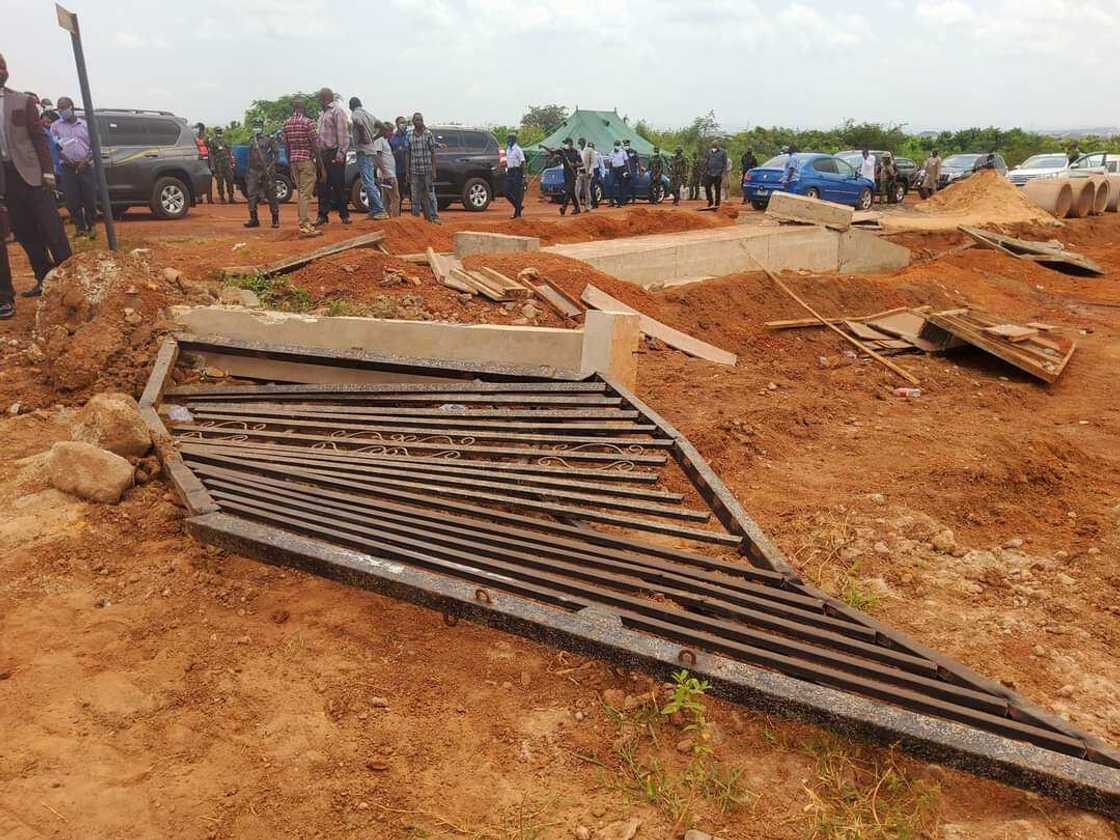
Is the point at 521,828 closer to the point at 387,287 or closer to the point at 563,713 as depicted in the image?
the point at 563,713

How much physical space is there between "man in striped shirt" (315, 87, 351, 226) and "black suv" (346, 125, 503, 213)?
160 inches

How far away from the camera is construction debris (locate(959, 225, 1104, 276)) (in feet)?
47.2

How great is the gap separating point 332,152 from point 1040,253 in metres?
12.5

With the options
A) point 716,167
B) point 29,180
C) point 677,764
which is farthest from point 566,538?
point 716,167

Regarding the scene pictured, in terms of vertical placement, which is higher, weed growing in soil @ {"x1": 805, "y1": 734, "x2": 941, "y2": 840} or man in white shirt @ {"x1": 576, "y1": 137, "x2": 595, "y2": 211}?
man in white shirt @ {"x1": 576, "y1": 137, "x2": 595, "y2": 211}

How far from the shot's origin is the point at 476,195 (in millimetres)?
16578

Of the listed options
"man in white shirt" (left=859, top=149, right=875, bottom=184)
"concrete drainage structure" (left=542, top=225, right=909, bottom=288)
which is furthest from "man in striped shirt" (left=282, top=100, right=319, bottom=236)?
"man in white shirt" (left=859, top=149, right=875, bottom=184)

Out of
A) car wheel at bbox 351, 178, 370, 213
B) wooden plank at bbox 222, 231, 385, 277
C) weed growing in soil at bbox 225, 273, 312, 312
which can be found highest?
car wheel at bbox 351, 178, 370, 213

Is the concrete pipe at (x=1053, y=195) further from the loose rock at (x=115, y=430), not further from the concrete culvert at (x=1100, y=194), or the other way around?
the loose rock at (x=115, y=430)

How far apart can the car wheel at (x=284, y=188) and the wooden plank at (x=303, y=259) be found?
8264 millimetres

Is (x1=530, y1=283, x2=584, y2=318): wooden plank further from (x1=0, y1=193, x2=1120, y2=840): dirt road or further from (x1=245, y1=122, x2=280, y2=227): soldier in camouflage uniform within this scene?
(x1=245, y1=122, x2=280, y2=227): soldier in camouflage uniform

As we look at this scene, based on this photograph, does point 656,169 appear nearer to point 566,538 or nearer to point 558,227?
point 558,227

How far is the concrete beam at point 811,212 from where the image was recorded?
44.1ft

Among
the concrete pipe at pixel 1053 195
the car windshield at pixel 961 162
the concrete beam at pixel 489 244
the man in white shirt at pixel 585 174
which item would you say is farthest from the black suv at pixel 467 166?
the car windshield at pixel 961 162
